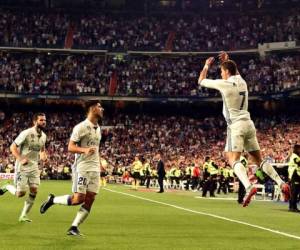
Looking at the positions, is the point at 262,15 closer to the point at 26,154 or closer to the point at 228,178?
the point at 228,178

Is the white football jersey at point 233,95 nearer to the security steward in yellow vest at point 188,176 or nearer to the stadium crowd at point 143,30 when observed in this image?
the security steward in yellow vest at point 188,176

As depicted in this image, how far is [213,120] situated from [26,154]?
165 feet

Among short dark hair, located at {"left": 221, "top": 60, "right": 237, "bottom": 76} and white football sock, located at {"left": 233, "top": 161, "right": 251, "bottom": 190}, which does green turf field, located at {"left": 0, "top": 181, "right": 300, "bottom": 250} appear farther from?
short dark hair, located at {"left": 221, "top": 60, "right": 237, "bottom": 76}

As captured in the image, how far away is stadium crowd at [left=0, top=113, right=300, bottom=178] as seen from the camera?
56.0 m

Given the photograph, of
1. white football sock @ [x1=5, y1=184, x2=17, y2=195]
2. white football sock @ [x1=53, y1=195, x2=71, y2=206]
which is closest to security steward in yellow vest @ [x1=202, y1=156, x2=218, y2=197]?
white football sock @ [x1=5, y1=184, x2=17, y2=195]

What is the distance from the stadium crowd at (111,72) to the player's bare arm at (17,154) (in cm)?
4781

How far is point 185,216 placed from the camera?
57.2 feet

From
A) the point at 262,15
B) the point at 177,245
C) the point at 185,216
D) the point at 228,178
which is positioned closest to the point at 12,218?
the point at 185,216

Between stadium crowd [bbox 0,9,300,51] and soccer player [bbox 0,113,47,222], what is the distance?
51.2 meters

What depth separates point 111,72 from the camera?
65812 millimetres

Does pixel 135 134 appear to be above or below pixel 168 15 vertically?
below

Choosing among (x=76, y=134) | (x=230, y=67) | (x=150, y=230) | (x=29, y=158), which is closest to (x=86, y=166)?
(x=76, y=134)

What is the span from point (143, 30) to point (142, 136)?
1352 centimetres

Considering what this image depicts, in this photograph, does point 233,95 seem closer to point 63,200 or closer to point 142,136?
point 63,200
